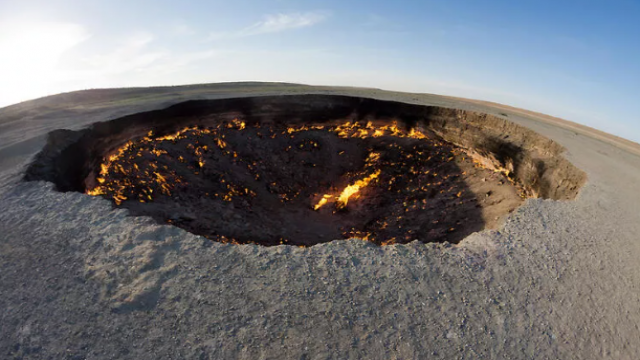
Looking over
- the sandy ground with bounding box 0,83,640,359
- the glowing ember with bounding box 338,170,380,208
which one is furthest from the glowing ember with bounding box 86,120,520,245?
the sandy ground with bounding box 0,83,640,359

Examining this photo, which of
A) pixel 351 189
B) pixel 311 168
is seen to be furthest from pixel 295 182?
pixel 351 189

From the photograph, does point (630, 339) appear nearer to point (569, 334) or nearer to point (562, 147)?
point (569, 334)

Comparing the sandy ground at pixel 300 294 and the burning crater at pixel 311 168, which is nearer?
the sandy ground at pixel 300 294

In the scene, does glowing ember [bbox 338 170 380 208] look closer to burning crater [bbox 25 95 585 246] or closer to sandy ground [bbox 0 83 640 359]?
burning crater [bbox 25 95 585 246]

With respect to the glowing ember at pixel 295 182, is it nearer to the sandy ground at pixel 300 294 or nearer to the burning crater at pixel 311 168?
the burning crater at pixel 311 168

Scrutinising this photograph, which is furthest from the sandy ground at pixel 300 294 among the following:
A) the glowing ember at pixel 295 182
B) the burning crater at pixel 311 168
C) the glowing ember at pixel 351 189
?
the glowing ember at pixel 351 189

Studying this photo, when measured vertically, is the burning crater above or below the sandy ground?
above
